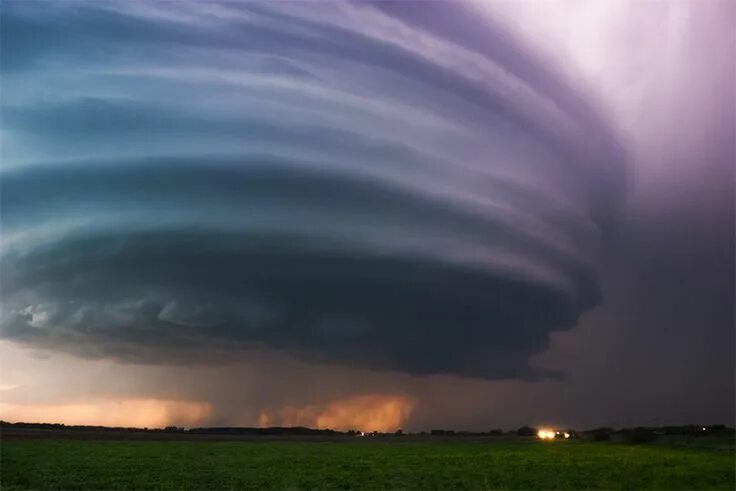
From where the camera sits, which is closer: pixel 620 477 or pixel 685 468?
pixel 620 477

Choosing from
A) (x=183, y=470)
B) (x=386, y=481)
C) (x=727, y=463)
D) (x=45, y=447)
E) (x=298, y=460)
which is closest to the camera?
(x=386, y=481)

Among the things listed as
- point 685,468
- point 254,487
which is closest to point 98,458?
point 254,487

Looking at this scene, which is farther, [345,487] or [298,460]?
[298,460]

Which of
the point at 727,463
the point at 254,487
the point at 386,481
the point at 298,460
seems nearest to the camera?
the point at 254,487

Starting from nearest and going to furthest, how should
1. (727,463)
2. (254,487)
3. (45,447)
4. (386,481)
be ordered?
(254,487) < (386,481) < (727,463) < (45,447)

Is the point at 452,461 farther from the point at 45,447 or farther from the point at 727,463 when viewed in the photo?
the point at 45,447

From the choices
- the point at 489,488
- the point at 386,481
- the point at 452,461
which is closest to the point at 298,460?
the point at 452,461

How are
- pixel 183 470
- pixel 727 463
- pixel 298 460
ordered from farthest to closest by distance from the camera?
pixel 298 460
pixel 727 463
pixel 183 470

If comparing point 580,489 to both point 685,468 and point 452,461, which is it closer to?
point 685,468

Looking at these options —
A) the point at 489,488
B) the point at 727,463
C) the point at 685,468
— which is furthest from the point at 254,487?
the point at 727,463
